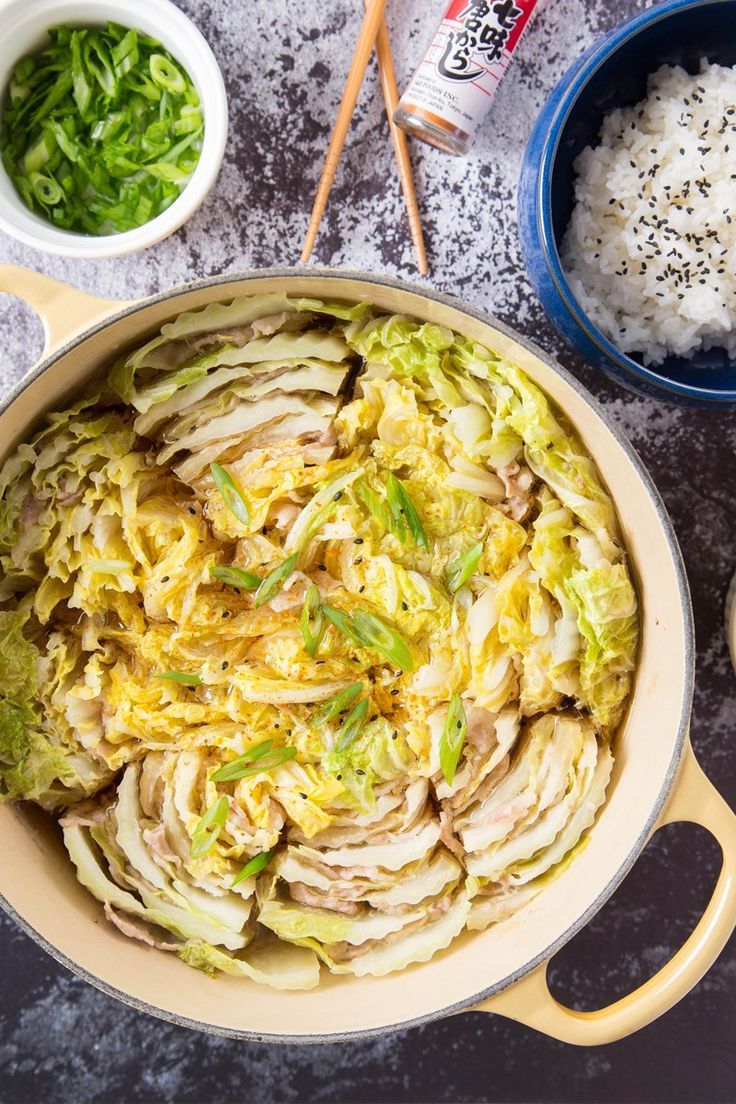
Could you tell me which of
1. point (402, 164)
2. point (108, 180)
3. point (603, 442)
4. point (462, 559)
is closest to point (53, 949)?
point (462, 559)

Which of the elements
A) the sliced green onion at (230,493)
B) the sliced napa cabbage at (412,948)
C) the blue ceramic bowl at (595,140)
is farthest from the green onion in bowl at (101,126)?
the sliced napa cabbage at (412,948)

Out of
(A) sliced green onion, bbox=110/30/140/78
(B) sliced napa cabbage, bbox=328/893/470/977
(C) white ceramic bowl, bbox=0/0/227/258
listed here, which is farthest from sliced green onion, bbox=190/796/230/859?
(A) sliced green onion, bbox=110/30/140/78

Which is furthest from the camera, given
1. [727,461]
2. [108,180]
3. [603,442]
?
[727,461]

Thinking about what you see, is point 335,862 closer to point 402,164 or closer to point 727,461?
point 727,461

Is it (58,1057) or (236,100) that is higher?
(236,100)

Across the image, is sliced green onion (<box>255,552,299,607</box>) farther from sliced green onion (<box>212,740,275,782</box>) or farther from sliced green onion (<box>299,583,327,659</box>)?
sliced green onion (<box>212,740,275,782</box>)

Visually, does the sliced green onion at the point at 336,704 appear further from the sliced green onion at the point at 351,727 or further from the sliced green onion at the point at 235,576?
the sliced green onion at the point at 235,576

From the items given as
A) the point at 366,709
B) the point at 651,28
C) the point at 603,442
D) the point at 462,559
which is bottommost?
the point at 366,709
